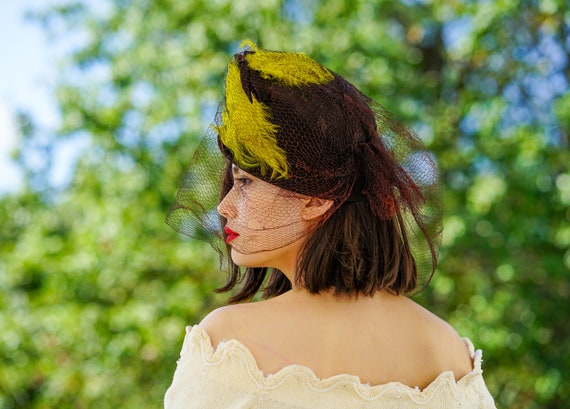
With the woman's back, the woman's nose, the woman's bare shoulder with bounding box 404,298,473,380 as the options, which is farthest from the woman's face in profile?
the woman's bare shoulder with bounding box 404,298,473,380

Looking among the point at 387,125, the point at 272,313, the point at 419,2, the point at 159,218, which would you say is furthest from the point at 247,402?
the point at 419,2

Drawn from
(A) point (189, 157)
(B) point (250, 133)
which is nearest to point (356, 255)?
(B) point (250, 133)

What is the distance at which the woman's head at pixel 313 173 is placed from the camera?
1563 mm

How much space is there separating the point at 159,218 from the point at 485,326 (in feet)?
8.90

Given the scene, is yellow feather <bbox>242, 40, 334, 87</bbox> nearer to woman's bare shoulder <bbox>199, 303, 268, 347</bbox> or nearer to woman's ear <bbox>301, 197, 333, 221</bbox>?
woman's ear <bbox>301, 197, 333, 221</bbox>

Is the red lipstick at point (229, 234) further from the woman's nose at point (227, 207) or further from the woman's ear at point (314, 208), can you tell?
the woman's ear at point (314, 208)

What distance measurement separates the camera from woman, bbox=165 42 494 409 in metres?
1.49

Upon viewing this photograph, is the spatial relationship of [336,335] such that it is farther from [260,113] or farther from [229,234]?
[260,113]

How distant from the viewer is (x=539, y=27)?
259 inches

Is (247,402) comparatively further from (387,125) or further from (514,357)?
(514,357)

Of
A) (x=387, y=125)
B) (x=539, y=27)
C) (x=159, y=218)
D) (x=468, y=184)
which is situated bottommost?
(x=159, y=218)

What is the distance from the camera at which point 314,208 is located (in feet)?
5.23

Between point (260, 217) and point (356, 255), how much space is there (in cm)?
20

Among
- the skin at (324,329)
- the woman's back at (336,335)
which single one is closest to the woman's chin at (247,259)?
the skin at (324,329)
